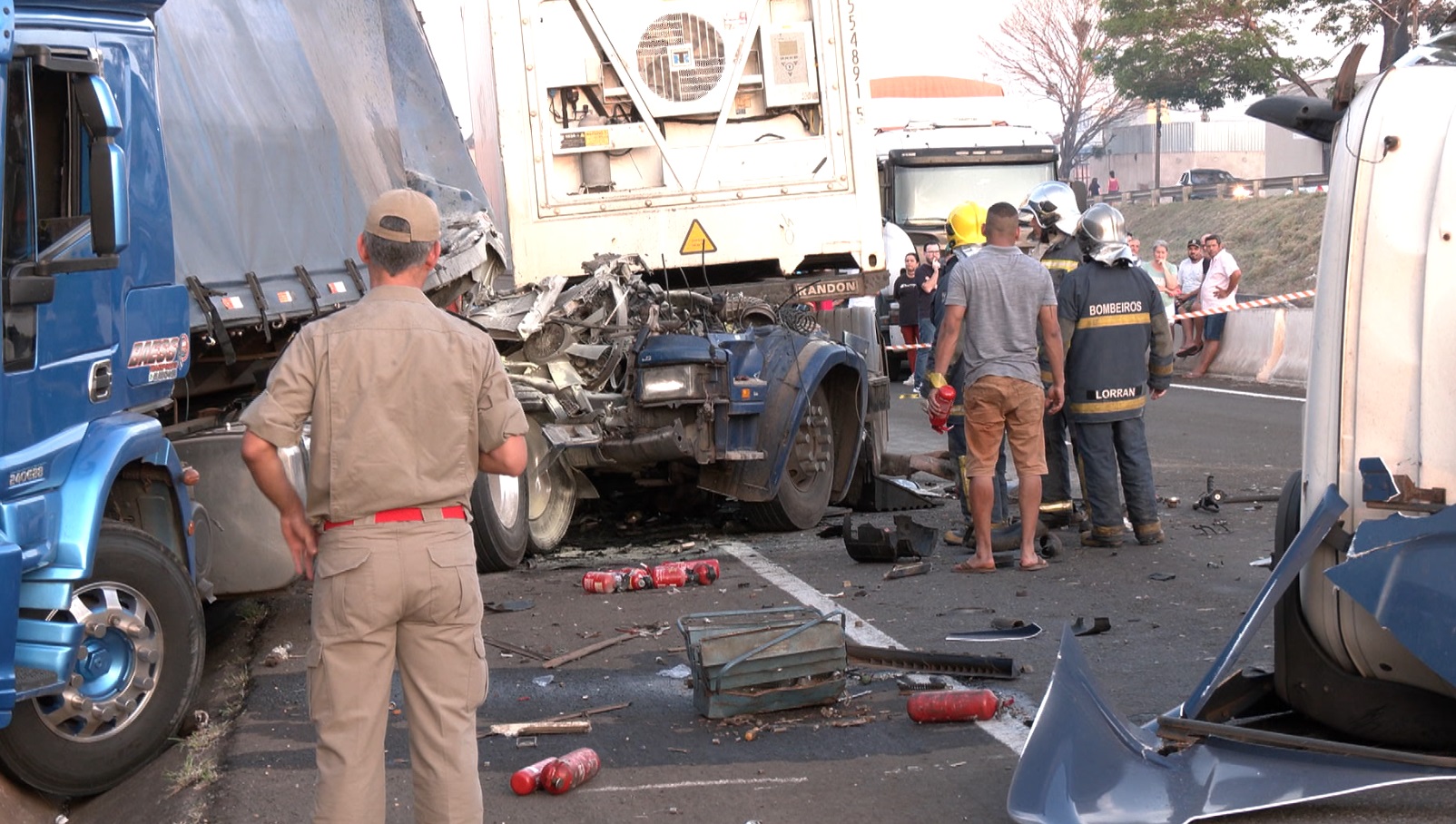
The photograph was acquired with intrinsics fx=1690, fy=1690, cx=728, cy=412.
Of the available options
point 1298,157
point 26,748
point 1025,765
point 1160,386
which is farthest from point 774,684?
point 1298,157

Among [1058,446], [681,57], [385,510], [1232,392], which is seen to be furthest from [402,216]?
[1232,392]

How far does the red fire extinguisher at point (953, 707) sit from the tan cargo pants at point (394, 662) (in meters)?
1.90

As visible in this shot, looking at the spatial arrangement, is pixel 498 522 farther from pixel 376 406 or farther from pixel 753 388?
pixel 376 406

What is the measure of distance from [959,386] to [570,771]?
4.75 meters

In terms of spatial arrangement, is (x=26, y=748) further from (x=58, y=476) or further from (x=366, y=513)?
(x=366, y=513)

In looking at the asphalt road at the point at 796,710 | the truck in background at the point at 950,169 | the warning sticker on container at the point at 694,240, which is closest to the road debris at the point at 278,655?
the asphalt road at the point at 796,710

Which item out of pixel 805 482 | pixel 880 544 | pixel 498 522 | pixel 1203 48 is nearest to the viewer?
pixel 498 522

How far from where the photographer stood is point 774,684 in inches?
225

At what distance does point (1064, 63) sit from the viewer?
5659cm

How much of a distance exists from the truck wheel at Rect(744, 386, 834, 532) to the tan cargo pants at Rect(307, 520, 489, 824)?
5874 millimetres

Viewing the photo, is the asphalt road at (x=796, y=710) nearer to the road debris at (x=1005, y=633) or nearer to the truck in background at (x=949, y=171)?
the road debris at (x=1005, y=633)

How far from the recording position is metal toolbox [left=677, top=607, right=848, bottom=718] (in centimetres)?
564

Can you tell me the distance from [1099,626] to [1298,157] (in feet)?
174

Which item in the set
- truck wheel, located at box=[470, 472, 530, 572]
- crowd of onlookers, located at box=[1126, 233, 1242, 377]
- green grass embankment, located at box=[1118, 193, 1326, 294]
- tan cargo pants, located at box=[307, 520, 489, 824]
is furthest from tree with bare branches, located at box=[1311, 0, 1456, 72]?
tan cargo pants, located at box=[307, 520, 489, 824]
